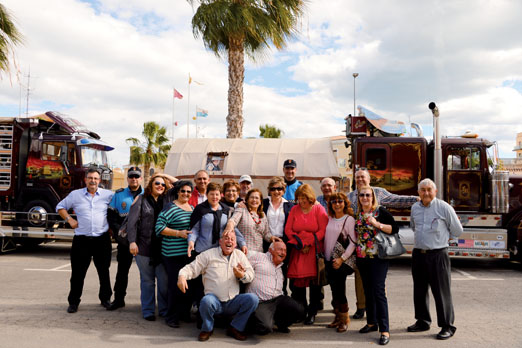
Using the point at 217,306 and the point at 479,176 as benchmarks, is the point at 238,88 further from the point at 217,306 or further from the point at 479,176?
the point at 217,306

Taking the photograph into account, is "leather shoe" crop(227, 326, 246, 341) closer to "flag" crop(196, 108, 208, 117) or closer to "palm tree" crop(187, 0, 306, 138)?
"palm tree" crop(187, 0, 306, 138)

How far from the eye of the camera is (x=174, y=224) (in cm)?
517

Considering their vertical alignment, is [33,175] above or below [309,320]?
above

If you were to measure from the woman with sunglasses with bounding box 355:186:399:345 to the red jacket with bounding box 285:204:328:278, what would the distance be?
446mm

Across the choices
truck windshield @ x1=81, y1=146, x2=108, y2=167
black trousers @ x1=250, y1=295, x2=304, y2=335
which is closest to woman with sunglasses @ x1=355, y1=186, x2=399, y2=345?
black trousers @ x1=250, y1=295, x2=304, y2=335

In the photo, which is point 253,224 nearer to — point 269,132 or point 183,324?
point 183,324

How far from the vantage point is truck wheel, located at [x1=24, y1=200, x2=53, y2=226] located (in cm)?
1084

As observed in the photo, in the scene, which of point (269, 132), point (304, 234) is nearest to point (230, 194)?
point (304, 234)

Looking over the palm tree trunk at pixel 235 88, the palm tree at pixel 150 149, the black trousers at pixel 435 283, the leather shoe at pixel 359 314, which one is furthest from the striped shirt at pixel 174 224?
the palm tree at pixel 150 149

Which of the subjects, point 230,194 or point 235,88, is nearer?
point 230,194

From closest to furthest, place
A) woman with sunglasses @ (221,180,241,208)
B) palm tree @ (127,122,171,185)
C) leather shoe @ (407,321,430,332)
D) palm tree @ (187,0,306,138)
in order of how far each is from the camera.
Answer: leather shoe @ (407,321,430,332)
woman with sunglasses @ (221,180,241,208)
palm tree @ (187,0,306,138)
palm tree @ (127,122,171,185)

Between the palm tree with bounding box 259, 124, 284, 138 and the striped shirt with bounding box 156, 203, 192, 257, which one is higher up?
the palm tree with bounding box 259, 124, 284, 138

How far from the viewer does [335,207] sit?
4992 mm

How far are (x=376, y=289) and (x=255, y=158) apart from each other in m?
7.00
